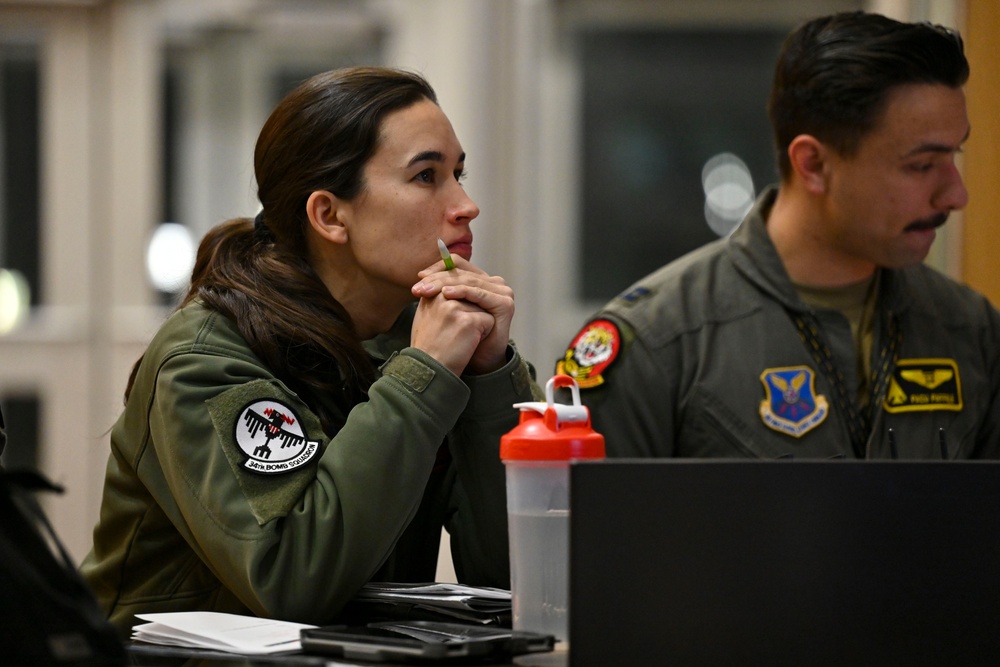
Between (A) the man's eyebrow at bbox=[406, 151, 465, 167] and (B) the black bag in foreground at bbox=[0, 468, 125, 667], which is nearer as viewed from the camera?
(B) the black bag in foreground at bbox=[0, 468, 125, 667]

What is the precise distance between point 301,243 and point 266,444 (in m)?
0.47

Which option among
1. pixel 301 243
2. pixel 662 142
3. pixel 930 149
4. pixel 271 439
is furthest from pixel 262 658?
pixel 662 142

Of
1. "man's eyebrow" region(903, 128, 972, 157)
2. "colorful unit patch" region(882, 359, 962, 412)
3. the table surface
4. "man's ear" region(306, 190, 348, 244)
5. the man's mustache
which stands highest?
"man's eyebrow" region(903, 128, 972, 157)

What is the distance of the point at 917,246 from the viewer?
2.20 m

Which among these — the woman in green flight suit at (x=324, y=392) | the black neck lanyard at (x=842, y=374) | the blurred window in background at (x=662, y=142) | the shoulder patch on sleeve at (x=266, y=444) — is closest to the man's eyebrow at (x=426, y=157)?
the woman in green flight suit at (x=324, y=392)

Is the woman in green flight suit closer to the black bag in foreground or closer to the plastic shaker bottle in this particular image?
the plastic shaker bottle

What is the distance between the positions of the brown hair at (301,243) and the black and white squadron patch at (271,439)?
0.13m

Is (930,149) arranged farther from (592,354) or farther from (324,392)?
(324,392)

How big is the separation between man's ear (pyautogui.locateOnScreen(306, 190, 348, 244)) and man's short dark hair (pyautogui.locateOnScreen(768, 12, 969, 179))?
1.06 m

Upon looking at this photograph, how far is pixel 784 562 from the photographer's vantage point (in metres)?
0.97

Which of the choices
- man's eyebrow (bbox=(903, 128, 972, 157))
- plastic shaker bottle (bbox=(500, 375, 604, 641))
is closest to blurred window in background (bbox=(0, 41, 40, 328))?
man's eyebrow (bbox=(903, 128, 972, 157))

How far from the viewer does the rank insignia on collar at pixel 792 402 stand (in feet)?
6.98

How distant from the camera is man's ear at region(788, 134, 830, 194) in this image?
2281 millimetres

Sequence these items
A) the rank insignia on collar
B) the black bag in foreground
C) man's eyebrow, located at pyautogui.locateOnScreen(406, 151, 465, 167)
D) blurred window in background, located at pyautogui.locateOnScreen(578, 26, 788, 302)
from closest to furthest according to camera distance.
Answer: the black bag in foreground → man's eyebrow, located at pyautogui.locateOnScreen(406, 151, 465, 167) → the rank insignia on collar → blurred window in background, located at pyautogui.locateOnScreen(578, 26, 788, 302)
